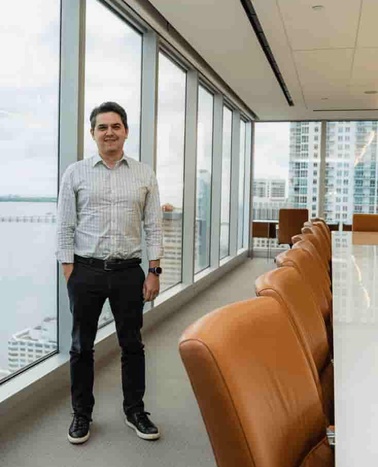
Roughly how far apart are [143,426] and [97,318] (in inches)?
23.7

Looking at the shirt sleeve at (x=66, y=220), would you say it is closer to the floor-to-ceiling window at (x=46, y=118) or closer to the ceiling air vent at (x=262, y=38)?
the floor-to-ceiling window at (x=46, y=118)

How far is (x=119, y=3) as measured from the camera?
4141mm

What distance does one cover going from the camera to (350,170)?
1055 cm

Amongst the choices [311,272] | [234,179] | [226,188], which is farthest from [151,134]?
[234,179]

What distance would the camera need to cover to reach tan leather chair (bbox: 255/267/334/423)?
5.09ft

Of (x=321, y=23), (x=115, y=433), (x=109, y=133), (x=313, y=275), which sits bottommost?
(x=115, y=433)

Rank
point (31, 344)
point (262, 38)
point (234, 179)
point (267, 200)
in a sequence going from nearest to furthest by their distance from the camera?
point (31, 344)
point (262, 38)
point (234, 179)
point (267, 200)

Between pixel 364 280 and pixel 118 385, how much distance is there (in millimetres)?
1667

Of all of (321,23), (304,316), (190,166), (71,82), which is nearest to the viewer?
(304,316)

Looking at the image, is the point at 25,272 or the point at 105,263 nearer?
the point at 105,263

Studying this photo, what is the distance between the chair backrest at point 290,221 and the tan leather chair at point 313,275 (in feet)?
23.1

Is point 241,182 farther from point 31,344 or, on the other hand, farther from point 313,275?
point 313,275

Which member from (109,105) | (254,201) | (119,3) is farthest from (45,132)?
(254,201)

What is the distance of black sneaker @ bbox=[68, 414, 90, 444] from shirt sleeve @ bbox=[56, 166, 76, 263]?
80 centimetres
